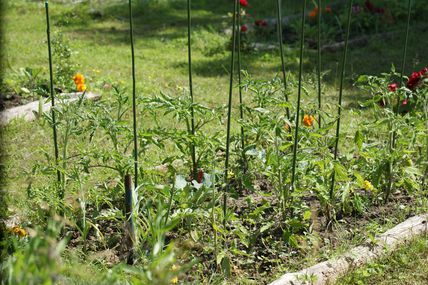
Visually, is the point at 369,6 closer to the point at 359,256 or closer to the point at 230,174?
the point at 230,174

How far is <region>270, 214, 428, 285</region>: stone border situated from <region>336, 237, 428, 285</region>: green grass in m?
0.03

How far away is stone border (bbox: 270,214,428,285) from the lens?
3281 mm

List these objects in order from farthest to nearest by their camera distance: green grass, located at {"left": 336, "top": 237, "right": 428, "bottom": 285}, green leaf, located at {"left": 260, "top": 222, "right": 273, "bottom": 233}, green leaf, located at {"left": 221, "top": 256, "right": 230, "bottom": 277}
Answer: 1. green leaf, located at {"left": 260, "top": 222, "right": 273, "bottom": 233}
2. green grass, located at {"left": 336, "top": 237, "right": 428, "bottom": 285}
3. green leaf, located at {"left": 221, "top": 256, "right": 230, "bottom": 277}

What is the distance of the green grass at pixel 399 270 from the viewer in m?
3.46

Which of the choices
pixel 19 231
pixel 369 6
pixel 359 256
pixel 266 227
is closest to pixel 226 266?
pixel 266 227

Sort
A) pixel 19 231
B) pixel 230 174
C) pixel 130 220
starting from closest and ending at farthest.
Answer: pixel 130 220, pixel 19 231, pixel 230 174

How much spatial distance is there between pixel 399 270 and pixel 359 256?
8.5 inches

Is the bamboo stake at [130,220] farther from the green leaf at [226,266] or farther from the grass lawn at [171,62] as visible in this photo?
the green leaf at [226,266]

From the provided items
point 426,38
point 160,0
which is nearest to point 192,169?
point 426,38

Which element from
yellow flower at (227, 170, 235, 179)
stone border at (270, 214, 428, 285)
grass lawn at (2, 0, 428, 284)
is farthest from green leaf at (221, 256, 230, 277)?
yellow flower at (227, 170, 235, 179)

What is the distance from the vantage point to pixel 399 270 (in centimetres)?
356

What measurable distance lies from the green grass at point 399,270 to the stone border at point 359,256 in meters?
0.03

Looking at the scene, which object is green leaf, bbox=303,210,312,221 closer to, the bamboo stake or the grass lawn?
the grass lawn

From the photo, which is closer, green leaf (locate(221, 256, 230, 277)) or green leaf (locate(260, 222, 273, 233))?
green leaf (locate(221, 256, 230, 277))
